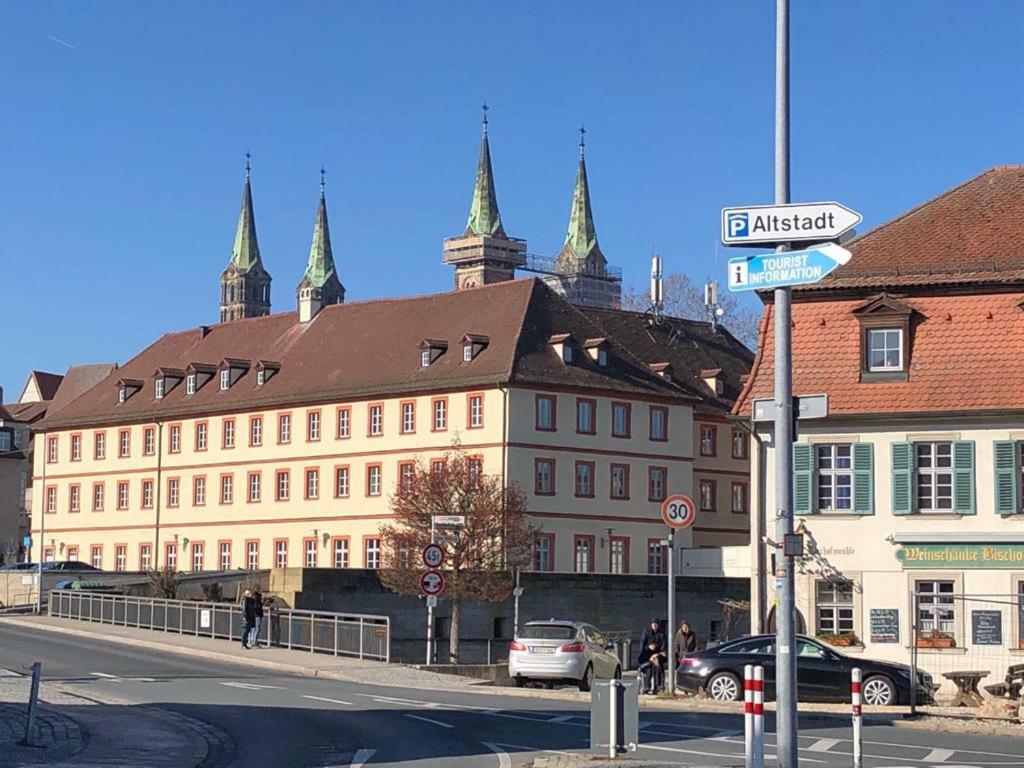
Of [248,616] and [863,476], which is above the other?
[863,476]

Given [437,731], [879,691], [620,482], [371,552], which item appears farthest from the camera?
[620,482]

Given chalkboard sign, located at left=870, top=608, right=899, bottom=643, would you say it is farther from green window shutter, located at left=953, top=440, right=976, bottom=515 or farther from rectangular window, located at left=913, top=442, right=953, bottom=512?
green window shutter, located at left=953, top=440, right=976, bottom=515

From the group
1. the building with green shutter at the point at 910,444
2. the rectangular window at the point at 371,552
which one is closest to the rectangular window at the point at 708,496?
the rectangular window at the point at 371,552

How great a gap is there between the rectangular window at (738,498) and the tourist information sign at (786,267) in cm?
7044

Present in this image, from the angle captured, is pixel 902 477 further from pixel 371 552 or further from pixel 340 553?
pixel 340 553

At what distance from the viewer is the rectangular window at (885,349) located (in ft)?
130

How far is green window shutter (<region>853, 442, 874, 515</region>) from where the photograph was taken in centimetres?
3988

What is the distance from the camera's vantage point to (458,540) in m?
58.6

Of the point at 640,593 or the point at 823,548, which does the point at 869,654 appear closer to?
the point at 823,548

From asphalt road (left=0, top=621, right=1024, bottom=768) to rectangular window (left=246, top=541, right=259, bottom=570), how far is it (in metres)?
48.2

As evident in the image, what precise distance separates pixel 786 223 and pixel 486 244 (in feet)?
532

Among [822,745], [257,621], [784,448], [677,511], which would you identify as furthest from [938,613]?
[784,448]

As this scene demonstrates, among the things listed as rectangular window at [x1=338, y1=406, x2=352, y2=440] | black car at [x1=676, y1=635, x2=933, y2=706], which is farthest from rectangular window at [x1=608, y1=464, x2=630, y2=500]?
black car at [x1=676, y1=635, x2=933, y2=706]

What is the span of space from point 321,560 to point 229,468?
8.61 m
